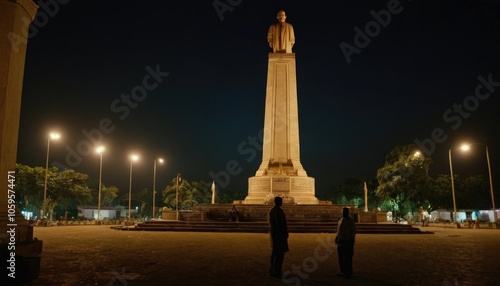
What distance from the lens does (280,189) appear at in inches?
1115

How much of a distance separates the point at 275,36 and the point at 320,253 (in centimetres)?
2343

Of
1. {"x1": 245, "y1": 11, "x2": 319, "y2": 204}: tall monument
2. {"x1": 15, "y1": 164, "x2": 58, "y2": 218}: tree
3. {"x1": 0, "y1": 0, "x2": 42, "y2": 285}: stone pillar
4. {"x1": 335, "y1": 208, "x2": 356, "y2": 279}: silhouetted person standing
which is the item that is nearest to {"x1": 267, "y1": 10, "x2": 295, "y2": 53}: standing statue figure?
{"x1": 245, "y1": 11, "x2": 319, "y2": 204}: tall monument

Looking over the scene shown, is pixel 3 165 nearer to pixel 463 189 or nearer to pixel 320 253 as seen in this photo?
pixel 320 253

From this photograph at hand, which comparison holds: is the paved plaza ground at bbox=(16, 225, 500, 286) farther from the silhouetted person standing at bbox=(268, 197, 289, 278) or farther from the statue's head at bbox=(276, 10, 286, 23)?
the statue's head at bbox=(276, 10, 286, 23)

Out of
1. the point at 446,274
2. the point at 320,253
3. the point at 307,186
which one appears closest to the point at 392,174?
the point at 307,186

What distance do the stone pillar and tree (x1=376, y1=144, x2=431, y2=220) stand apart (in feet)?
140

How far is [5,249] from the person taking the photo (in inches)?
300

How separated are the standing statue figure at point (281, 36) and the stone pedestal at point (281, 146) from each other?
0.80 meters

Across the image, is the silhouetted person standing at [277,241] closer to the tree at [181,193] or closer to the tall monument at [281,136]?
the tall monument at [281,136]

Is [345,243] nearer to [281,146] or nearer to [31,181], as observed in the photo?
[281,146]

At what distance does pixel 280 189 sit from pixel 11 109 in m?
21.3

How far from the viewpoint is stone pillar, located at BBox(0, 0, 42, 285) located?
26.6ft

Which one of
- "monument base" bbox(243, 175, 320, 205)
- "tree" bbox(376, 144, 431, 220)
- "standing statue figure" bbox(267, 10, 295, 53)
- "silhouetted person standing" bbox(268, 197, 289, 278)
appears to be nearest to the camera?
"silhouetted person standing" bbox(268, 197, 289, 278)

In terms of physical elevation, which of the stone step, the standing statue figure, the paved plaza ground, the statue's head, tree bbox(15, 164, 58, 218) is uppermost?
the statue's head
